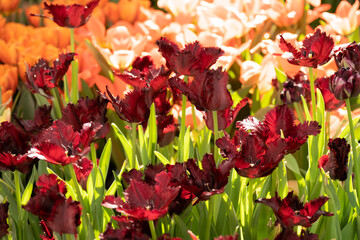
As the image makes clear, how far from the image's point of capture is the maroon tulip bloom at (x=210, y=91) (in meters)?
0.73

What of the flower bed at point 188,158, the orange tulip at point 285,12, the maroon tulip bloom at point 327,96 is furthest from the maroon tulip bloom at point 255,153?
the orange tulip at point 285,12

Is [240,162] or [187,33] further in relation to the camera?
[187,33]

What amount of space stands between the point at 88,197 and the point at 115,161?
1.68 ft

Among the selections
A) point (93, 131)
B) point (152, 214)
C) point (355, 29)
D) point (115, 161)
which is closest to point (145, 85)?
point (93, 131)

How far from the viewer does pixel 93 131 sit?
2.46 feet

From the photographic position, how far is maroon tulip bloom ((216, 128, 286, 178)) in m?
0.69

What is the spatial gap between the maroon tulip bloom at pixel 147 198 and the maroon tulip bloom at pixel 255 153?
101 mm

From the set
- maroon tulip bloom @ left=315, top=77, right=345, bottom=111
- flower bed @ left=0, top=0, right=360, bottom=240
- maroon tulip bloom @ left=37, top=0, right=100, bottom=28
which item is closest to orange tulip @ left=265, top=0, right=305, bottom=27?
flower bed @ left=0, top=0, right=360, bottom=240

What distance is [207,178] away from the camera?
Answer: 69 centimetres

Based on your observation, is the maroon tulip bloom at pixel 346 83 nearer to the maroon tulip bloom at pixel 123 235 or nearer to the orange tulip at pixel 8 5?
the maroon tulip bloom at pixel 123 235

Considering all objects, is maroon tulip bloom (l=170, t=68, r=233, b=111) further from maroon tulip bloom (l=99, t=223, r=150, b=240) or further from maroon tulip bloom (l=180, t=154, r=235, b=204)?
maroon tulip bloom (l=99, t=223, r=150, b=240)

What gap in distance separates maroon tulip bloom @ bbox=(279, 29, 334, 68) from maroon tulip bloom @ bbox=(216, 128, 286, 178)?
0.47 ft

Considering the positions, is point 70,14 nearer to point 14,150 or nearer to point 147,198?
point 14,150

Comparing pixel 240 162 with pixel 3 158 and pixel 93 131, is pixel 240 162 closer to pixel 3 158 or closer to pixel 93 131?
pixel 93 131
